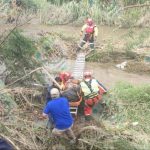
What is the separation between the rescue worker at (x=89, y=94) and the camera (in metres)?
12.4

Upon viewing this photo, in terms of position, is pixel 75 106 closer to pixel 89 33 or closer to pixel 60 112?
pixel 60 112

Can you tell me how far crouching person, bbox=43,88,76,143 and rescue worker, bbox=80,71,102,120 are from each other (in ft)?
4.26

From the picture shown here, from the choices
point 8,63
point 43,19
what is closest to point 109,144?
point 8,63

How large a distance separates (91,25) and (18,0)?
5942 millimetres

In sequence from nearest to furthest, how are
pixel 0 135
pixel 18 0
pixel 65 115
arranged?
pixel 0 135 → pixel 65 115 → pixel 18 0

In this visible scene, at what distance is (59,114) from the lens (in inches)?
430

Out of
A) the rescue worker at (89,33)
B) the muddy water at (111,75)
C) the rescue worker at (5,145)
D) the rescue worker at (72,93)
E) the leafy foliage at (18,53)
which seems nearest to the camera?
the rescue worker at (5,145)

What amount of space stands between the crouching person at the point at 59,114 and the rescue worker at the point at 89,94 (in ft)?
4.26

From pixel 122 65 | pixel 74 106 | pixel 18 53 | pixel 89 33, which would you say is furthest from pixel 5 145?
pixel 89 33

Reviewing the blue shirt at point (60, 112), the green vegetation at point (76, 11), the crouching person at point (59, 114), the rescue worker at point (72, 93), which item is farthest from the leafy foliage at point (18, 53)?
the green vegetation at point (76, 11)

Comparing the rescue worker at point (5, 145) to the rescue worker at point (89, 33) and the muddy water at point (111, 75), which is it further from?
the rescue worker at point (89, 33)

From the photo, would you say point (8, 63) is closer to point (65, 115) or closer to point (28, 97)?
point (28, 97)

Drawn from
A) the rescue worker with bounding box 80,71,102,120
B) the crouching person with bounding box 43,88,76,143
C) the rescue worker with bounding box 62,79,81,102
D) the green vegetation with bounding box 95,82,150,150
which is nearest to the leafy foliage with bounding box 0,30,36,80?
the rescue worker with bounding box 62,79,81,102

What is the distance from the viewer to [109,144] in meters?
10.6
